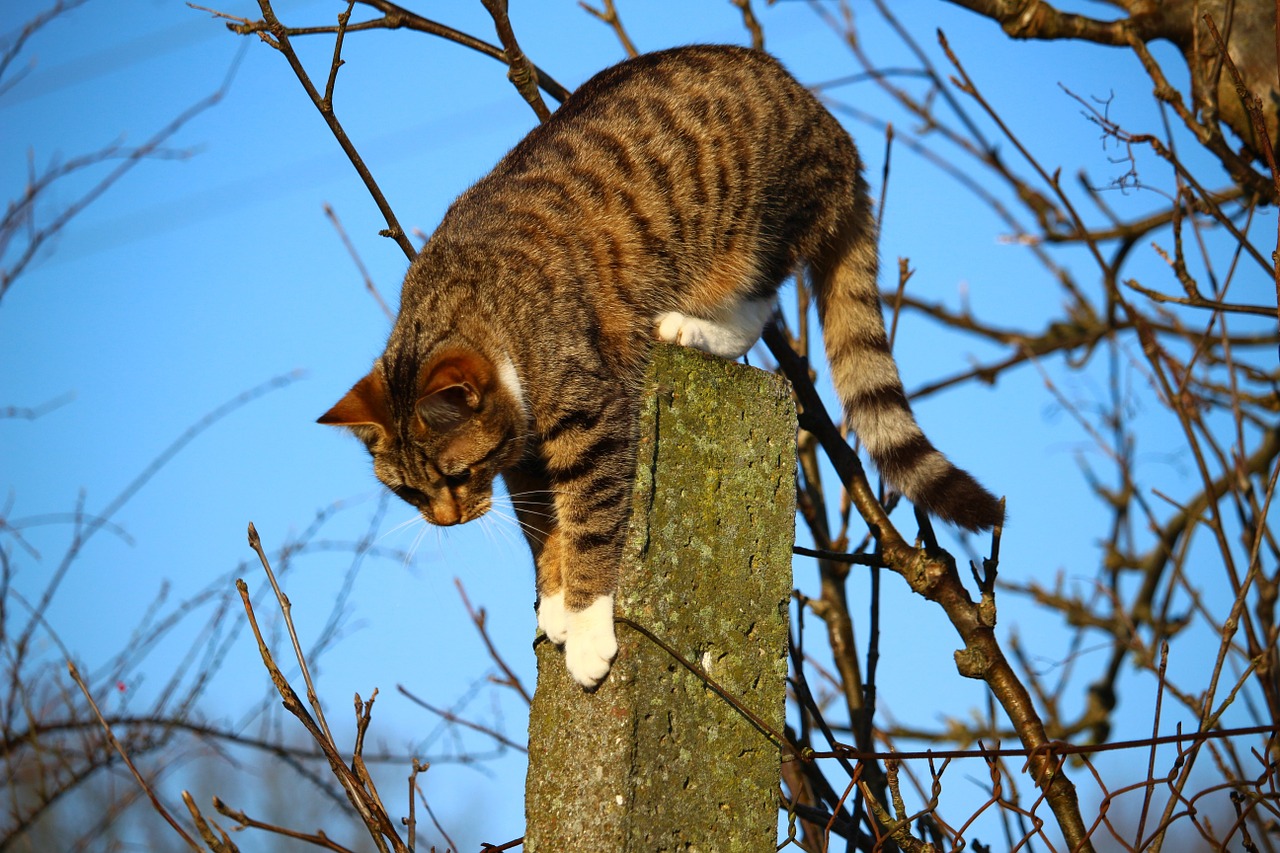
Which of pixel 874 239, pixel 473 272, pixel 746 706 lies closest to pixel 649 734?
pixel 746 706

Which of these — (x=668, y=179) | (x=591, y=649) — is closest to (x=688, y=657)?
(x=591, y=649)

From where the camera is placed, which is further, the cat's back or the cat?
the cat's back

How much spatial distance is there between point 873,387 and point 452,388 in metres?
1.23

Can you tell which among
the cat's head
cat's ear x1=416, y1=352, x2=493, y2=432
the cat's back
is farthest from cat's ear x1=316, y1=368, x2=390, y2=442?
the cat's back

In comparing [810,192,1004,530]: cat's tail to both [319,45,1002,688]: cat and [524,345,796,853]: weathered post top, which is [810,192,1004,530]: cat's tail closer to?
[319,45,1002,688]: cat

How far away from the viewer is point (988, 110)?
241 cm

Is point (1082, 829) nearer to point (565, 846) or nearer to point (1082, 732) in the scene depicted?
point (565, 846)

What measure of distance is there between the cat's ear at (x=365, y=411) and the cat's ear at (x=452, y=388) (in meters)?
0.15

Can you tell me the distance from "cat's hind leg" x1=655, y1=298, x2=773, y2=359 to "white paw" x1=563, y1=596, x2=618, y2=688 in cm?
115

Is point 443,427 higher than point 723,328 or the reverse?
the reverse

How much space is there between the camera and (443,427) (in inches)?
107

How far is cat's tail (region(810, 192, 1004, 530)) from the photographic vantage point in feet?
8.38

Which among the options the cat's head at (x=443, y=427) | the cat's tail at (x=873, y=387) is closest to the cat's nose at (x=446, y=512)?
the cat's head at (x=443, y=427)

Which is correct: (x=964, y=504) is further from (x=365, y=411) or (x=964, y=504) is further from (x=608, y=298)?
(x=365, y=411)
